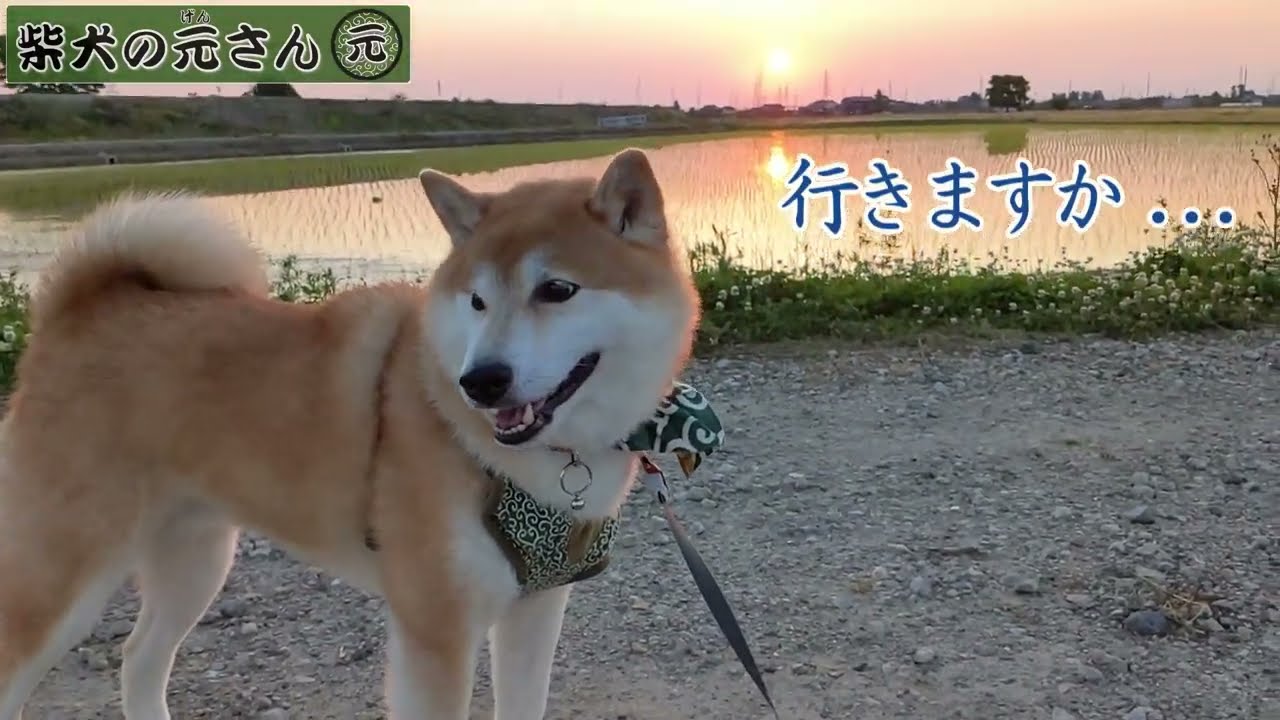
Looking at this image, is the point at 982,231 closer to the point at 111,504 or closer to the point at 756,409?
the point at 756,409

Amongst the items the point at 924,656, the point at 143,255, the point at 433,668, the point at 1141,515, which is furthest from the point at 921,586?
the point at 143,255

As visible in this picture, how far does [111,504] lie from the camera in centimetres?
244

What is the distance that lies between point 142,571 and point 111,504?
43 centimetres

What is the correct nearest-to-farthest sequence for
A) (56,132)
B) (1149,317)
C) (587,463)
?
(587,463), (1149,317), (56,132)

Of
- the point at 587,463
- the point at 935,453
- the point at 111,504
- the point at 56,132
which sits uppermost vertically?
the point at 56,132

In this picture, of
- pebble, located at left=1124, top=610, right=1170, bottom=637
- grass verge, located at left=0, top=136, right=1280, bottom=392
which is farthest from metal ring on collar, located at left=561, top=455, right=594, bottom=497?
grass verge, located at left=0, top=136, right=1280, bottom=392

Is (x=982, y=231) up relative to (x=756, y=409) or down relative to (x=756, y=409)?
up

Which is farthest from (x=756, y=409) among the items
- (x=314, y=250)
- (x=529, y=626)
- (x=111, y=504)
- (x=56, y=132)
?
(x=56, y=132)

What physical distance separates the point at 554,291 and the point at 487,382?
0.91 feet

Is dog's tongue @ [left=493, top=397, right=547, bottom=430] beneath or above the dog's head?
beneath

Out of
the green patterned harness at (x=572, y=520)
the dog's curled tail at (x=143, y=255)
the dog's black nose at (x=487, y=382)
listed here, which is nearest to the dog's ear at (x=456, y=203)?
the dog's black nose at (x=487, y=382)

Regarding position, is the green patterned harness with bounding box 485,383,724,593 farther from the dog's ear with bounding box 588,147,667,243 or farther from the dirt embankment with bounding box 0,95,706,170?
the dirt embankment with bounding box 0,95,706,170

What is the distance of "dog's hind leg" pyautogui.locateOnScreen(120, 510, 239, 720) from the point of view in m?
2.86

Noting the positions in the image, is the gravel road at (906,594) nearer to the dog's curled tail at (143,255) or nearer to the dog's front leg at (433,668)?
the dog's front leg at (433,668)
